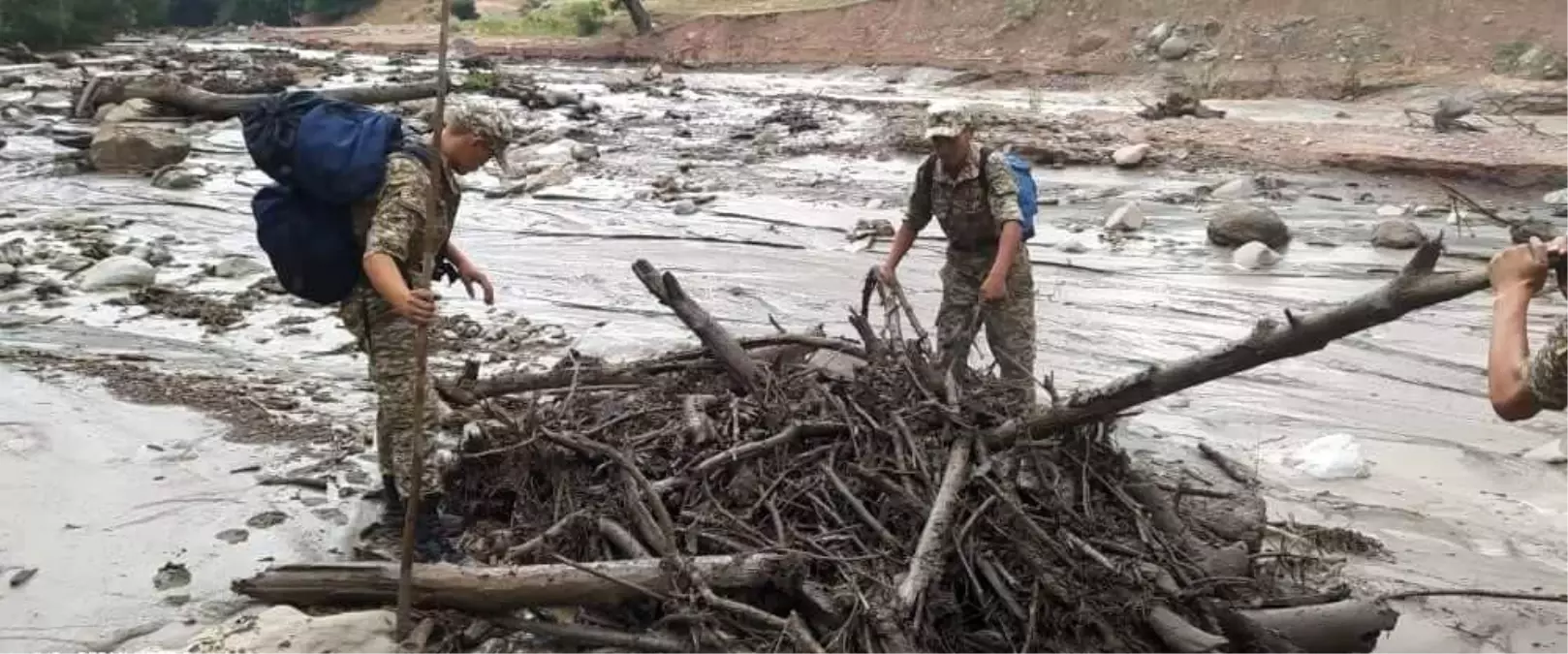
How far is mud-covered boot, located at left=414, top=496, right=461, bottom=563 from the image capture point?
4.25 m

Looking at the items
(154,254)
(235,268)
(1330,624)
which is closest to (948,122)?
(1330,624)

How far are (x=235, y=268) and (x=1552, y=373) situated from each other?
8.09m

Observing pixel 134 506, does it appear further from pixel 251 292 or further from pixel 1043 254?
pixel 1043 254

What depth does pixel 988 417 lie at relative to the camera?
4094 mm

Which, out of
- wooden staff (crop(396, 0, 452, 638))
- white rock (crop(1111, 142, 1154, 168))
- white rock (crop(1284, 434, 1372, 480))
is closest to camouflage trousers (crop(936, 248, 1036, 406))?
white rock (crop(1284, 434, 1372, 480))

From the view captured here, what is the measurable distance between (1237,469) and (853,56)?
22.1 meters

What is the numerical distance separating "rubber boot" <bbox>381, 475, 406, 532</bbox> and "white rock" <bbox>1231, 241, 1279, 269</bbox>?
679 cm

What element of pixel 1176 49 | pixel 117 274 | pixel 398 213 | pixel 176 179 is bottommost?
pixel 176 179

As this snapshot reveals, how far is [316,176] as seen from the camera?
12.7 feet

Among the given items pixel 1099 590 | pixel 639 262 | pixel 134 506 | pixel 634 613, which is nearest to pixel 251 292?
pixel 134 506

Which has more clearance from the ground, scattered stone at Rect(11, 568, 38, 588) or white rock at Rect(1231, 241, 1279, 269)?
white rock at Rect(1231, 241, 1279, 269)

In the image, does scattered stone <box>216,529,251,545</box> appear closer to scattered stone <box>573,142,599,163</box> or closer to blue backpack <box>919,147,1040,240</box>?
blue backpack <box>919,147,1040,240</box>

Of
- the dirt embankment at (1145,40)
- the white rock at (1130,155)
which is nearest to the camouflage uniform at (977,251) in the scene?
the white rock at (1130,155)

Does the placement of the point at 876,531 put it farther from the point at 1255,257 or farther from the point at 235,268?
the point at 1255,257
